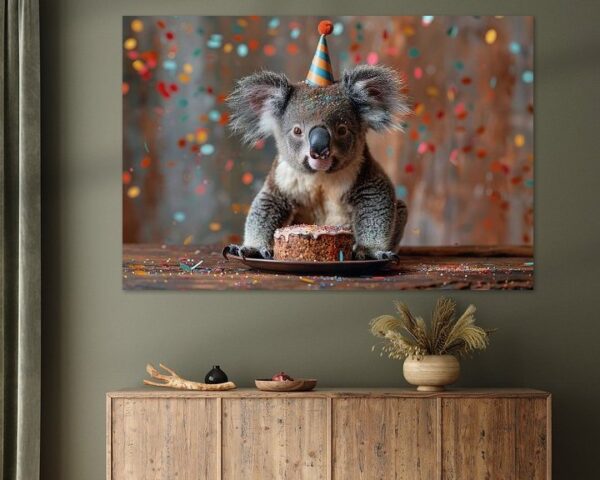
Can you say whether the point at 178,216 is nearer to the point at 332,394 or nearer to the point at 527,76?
the point at 332,394

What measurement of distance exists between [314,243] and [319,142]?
0.47m

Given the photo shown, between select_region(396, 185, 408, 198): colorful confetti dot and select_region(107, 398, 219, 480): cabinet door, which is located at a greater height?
select_region(396, 185, 408, 198): colorful confetti dot

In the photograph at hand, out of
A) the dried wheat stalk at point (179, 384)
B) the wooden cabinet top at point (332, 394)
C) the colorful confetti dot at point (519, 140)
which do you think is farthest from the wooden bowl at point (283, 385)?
the colorful confetti dot at point (519, 140)

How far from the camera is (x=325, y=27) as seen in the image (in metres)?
4.64

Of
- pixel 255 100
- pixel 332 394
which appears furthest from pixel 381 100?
pixel 332 394

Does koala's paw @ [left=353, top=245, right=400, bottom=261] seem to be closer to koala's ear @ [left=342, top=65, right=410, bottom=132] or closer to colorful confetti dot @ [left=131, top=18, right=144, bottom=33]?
koala's ear @ [left=342, top=65, right=410, bottom=132]

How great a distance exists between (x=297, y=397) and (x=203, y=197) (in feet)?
3.51

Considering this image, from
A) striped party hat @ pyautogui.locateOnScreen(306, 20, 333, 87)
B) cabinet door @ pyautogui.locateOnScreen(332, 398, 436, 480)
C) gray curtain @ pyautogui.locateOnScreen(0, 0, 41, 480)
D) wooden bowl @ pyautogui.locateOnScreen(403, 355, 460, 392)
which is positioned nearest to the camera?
cabinet door @ pyautogui.locateOnScreen(332, 398, 436, 480)

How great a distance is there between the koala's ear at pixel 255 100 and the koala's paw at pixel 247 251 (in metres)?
0.50

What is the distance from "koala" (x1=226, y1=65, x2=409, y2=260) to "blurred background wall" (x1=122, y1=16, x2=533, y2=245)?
0.05m

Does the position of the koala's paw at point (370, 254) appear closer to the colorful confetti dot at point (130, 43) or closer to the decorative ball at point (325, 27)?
the decorative ball at point (325, 27)

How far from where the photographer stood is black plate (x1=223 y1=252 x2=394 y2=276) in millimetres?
4562

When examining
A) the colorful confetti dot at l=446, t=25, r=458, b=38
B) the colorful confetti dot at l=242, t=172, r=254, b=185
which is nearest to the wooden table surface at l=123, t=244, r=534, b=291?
the colorful confetti dot at l=242, t=172, r=254, b=185

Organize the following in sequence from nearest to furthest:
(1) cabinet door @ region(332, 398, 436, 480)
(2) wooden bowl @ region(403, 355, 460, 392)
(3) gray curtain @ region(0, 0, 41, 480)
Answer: (1) cabinet door @ region(332, 398, 436, 480), (2) wooden bowl @ region(403, 355, 460, 392), (3) gray curtain @ region(0, 0, 41, 480)
